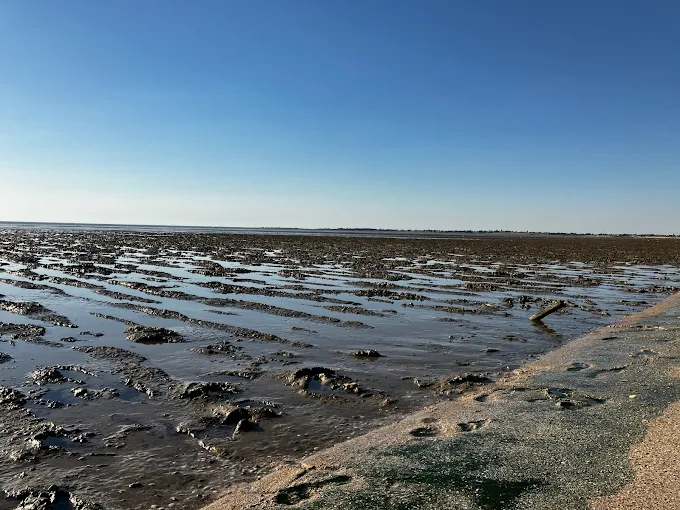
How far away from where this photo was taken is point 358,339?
1038 centimetres

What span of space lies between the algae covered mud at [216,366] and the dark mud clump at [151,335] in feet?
0.19

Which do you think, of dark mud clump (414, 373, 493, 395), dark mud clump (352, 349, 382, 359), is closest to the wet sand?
dark mud clump (414, 373, 493, 395)

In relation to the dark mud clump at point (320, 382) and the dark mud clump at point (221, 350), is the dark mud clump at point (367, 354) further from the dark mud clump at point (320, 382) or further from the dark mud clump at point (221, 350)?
the dark mud clump at point (221, 350)

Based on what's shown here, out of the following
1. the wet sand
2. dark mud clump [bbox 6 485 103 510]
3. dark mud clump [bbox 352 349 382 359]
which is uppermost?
the wet sand

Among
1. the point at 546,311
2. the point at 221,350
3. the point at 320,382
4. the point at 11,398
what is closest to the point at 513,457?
the point at 320,382

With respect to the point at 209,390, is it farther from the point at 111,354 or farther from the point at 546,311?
the point at 546,311

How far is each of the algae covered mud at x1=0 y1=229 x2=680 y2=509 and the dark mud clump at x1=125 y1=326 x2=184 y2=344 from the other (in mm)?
59

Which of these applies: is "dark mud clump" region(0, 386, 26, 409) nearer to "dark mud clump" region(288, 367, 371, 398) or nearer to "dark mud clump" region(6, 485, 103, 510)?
"dark mud clump" region(6, 485, 103, 510)

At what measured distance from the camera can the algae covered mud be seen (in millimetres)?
4727

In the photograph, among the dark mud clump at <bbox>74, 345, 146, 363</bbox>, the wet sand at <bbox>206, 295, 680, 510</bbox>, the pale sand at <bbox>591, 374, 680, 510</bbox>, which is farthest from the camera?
the dark mud clump at <bbox>74, 345, 146, 363</bbox>

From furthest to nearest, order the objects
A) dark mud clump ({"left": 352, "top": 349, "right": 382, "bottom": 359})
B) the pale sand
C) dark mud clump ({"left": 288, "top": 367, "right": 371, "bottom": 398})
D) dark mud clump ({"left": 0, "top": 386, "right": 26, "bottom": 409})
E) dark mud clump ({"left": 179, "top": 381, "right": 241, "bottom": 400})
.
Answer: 1. dark mud clump ({"left": 352, "top": 349, "right": 382, "bottom": 359})
2. dark mud clump ({"left": 288, "top": 367, "right": 371, "bottom": 398})
3. dark mud clump ({"left": 179, "top": 381, "right": 241, "bottom": 400})
4. dark mud clump ({"left": 0, "top": 386, "right": 26, "bottom": 409})
5. the pale sand

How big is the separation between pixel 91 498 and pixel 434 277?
19.3 m

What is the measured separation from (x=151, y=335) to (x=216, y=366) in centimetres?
259

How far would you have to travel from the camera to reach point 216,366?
8188 mm
